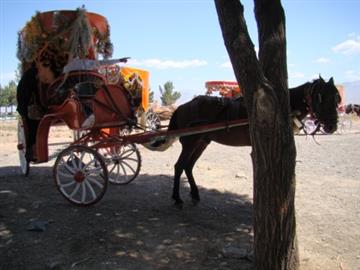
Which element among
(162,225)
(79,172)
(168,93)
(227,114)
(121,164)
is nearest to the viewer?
(162,225)

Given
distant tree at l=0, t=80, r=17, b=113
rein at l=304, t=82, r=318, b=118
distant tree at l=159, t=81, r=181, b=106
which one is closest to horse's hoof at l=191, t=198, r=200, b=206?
rein at l=304, t=82, r=318, b=118

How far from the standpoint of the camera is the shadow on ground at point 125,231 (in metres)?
4.30

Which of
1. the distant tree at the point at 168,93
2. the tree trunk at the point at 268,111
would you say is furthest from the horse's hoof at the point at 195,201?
the distant tree at the point at 168,93

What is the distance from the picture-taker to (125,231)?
5.16 metres

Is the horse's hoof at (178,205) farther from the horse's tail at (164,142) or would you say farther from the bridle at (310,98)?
the bridle at (310,98)

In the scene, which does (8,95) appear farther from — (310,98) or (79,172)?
(310,98)

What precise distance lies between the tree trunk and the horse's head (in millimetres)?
2523

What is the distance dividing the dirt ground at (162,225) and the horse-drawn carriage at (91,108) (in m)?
0.44

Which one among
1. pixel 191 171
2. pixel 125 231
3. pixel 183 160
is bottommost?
pixel 125 231

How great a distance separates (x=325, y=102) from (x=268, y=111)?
9.06 ft

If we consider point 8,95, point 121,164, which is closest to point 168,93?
point 8,95

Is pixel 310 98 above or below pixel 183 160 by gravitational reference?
above

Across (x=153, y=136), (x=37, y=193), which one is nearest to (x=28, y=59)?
(x=37, y=193)

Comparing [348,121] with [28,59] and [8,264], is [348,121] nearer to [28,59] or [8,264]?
[28,59]
